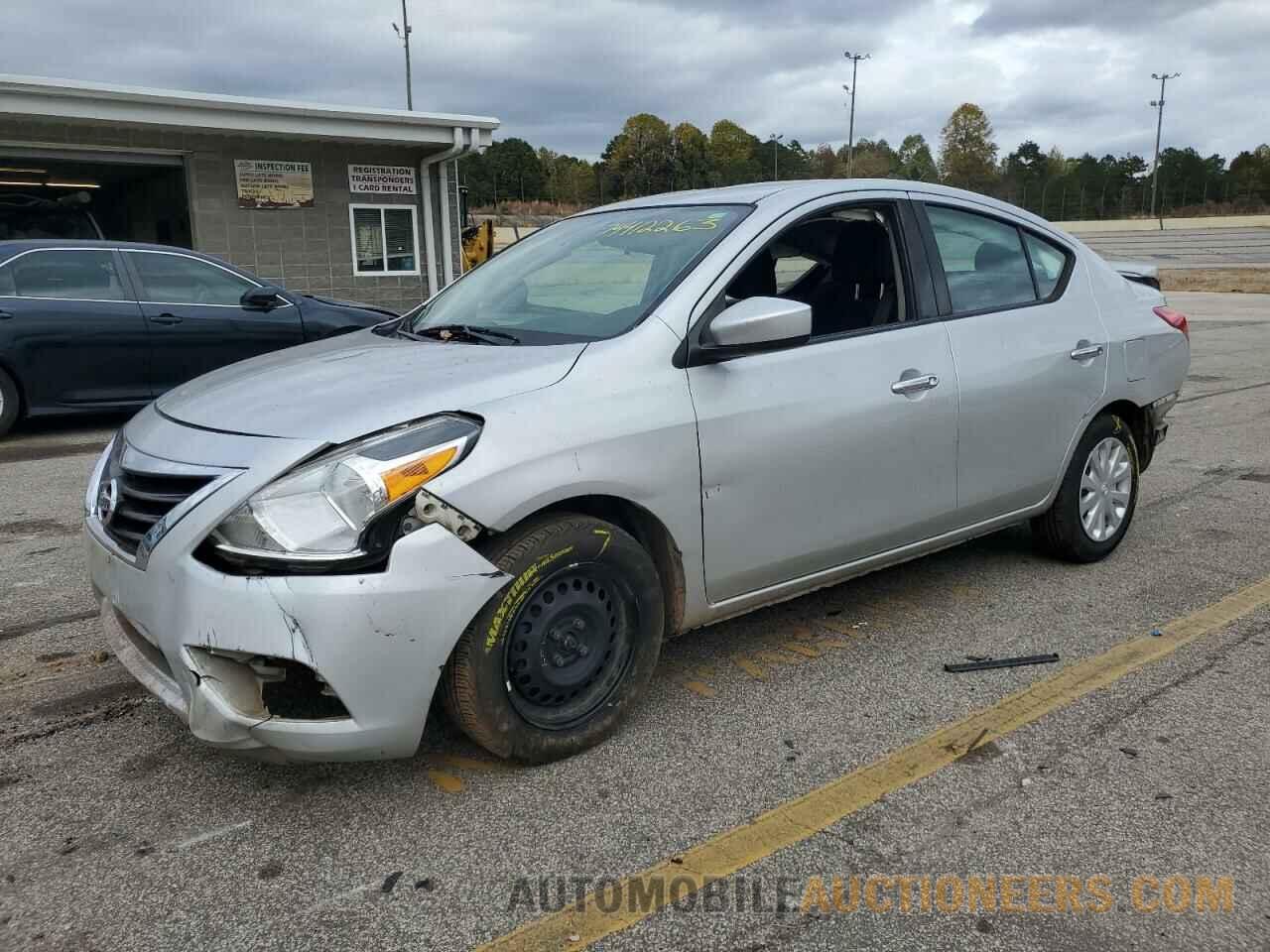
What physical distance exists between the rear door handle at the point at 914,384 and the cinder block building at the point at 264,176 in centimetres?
1343

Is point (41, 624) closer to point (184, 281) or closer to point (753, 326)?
point (753, 326)

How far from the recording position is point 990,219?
4.33 m

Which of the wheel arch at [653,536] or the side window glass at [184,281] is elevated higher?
the side window glass at [184,281]

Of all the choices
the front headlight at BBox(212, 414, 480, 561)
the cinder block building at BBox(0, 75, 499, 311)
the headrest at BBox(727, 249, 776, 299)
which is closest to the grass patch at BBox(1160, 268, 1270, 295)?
the cinder block building at BBox(0, 75, 499, 311)

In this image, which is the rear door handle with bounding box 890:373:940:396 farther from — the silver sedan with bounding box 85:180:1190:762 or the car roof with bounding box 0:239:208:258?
the car roof with bounding box 0:239:208:258

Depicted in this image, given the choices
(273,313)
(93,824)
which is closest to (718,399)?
(93,824)

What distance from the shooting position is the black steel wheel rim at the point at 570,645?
9.14ft

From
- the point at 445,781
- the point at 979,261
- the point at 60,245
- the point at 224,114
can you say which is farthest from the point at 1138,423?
the point at 224,114

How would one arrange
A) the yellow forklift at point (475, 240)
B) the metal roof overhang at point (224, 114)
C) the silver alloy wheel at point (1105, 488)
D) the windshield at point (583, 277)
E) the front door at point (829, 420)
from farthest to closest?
the yellow forklift at point (475, 240)
the metal roof overhang at point (224, 114)
the silver alloy wheel at point (1105, 488)
the windshield at point (583, 277)
the front door at point (829, 420)

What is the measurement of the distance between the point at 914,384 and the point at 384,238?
50.3ft

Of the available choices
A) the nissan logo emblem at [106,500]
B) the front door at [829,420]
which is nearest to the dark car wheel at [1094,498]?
the front door at [829,420]

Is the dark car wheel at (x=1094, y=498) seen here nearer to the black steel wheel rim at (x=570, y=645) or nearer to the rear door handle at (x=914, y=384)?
the rear door handle at (x=914, y=384)

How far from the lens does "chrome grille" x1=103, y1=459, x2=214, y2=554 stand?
265 centimetres

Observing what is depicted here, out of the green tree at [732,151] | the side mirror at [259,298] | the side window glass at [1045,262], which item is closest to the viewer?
the side window glass at [1045,262]
